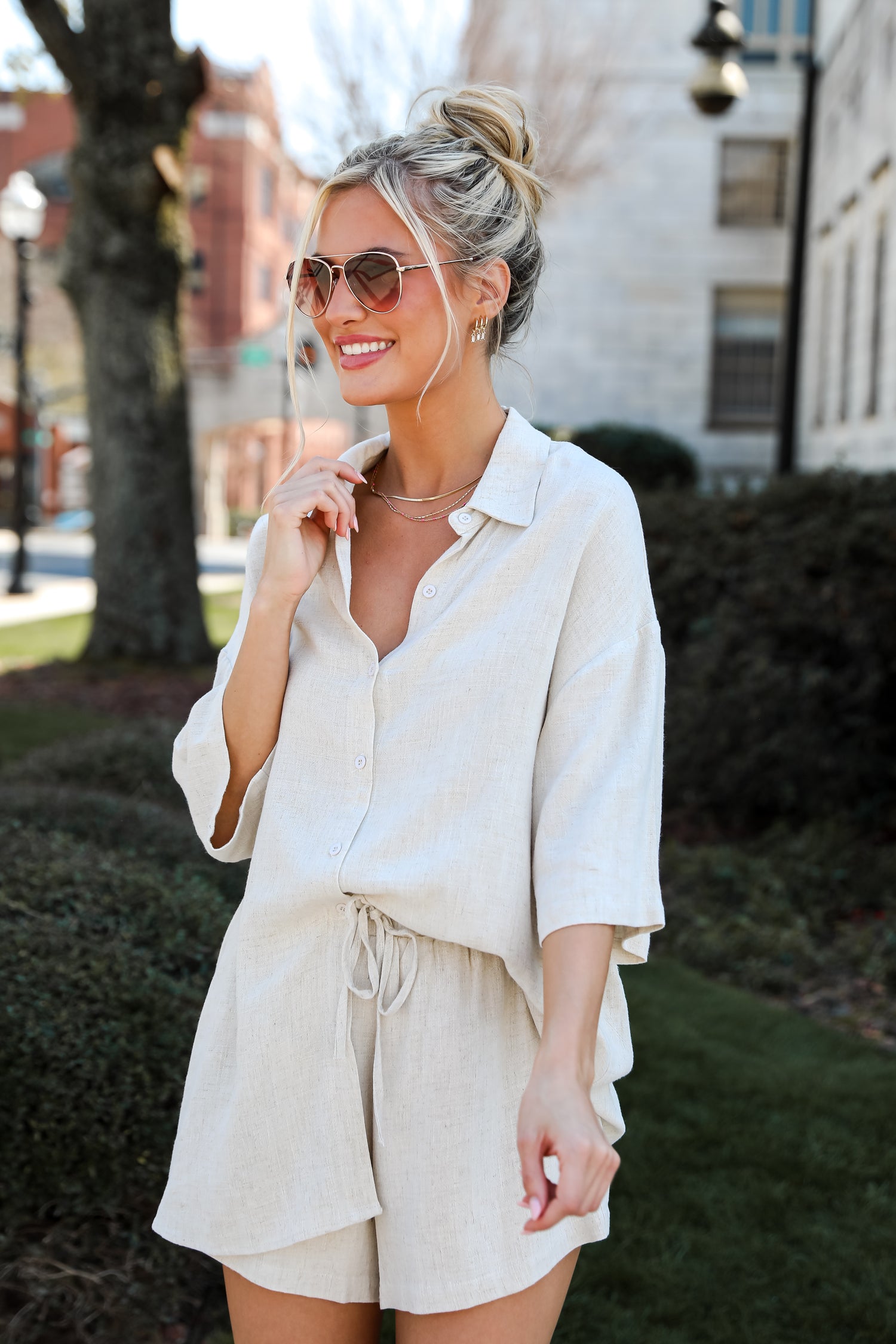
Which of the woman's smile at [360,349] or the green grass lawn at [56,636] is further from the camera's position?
the green grass lawn at [56,636]

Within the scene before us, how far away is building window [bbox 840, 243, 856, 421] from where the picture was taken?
16.4m

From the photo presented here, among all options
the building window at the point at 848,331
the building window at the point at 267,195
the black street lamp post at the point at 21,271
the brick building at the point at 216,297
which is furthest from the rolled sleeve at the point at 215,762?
the building window at the point at 267,195

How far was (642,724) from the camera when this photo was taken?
1.80 metres

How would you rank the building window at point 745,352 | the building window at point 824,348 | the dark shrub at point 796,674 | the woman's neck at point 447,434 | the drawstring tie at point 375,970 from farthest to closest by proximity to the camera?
the building window at point 745,352, the building window at point 824,348, the dark shrub at point 796,674, the woman's neck at point 447,434, the drawstring tie at point 375,970

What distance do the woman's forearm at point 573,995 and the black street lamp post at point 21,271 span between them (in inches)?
642

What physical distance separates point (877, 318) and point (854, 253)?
2.37m

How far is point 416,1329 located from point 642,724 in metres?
0.86

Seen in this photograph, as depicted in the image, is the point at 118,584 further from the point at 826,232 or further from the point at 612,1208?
the point at 826,232

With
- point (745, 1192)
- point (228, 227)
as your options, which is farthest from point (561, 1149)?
point (228, 227)

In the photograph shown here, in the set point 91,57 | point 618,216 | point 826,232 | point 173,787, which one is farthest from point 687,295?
point 173,787

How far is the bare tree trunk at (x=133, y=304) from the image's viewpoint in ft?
35.4

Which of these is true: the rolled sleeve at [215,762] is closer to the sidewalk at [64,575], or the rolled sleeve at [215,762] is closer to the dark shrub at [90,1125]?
the dark shrub at [90,1125]

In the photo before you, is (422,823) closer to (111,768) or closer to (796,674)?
(111,768)

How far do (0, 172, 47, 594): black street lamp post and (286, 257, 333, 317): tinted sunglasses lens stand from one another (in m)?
15.7
